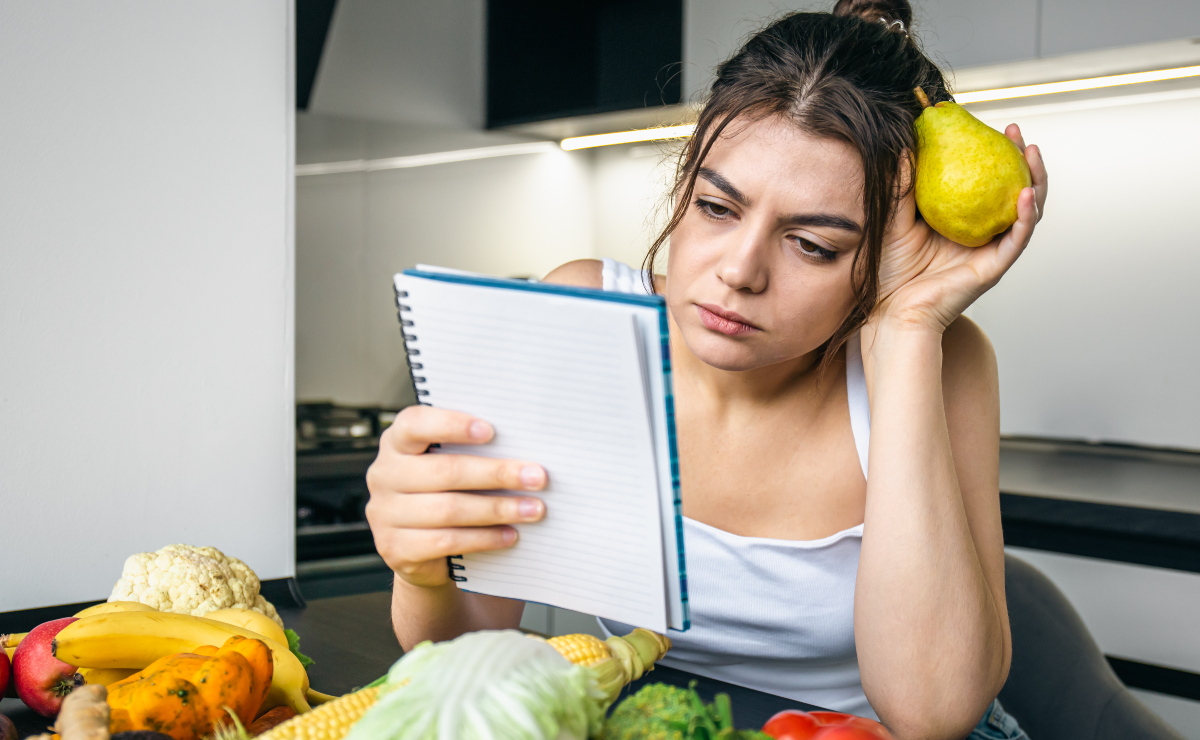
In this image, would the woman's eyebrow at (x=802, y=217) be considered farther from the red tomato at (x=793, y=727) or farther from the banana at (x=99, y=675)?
the banana at (x=99, y=675)

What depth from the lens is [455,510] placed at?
1.95 feet

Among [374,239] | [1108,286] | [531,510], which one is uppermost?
[374,239]

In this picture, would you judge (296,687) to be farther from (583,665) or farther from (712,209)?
(712,209)

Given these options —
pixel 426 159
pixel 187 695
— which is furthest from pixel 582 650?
pixel 426 159

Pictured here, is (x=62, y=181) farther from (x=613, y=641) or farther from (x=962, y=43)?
(x=962, y=43)

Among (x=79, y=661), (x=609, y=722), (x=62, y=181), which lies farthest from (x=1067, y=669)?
(x=62, y=181)

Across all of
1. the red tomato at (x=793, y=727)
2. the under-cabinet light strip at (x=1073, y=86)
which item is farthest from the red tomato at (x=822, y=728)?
the under-cabinet light strip at (x=1073, y=86)

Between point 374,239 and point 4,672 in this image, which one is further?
point 374,239

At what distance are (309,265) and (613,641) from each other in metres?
1.84

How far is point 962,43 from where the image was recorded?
2.28 metres

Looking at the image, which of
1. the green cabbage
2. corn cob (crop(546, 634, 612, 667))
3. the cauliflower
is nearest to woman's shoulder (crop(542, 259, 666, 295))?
the cauliflower

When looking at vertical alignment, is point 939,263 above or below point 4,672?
above

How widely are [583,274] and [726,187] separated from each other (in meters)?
0.45

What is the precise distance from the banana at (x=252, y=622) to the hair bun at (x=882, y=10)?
1004mm
